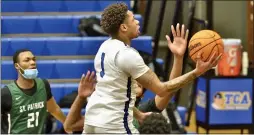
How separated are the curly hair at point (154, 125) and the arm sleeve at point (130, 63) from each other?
35 cm

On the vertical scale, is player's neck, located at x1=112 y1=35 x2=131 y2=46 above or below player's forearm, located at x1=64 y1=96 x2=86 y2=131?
above

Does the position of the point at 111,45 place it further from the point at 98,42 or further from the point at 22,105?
the point at 98,42

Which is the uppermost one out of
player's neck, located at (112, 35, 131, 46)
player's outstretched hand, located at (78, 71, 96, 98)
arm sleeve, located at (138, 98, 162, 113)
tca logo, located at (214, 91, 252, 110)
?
player's neck, located at (112, 35, 131, 46)

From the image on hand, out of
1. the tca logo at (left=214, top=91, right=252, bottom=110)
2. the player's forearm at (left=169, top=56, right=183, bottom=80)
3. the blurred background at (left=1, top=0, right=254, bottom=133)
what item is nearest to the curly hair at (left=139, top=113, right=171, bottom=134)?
the player's forearm at (left=169, top=56, right=183, bottom=80)

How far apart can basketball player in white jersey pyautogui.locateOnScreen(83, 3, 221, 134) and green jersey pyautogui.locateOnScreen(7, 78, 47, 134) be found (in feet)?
5.45

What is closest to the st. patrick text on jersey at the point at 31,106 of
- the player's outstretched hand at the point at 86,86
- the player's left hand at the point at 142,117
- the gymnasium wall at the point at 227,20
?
the player's outstretched hand at the point at 86,86

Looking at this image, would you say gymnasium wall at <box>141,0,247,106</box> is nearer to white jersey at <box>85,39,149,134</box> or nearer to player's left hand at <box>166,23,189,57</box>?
player's left hand at <box>166,23,189,57</box>

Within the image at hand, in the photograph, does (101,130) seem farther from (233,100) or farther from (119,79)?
(233,100)

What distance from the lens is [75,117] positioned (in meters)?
3.93

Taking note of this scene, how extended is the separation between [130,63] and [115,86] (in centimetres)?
16

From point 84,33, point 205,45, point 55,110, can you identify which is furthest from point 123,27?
point 84,33

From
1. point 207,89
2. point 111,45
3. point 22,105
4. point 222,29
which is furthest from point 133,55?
point 222,29

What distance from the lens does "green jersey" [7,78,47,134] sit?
501 cm

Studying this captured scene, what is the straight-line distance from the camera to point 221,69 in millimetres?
6695
